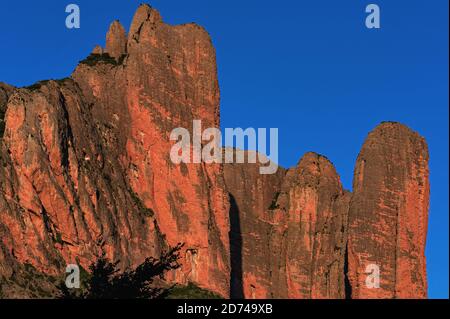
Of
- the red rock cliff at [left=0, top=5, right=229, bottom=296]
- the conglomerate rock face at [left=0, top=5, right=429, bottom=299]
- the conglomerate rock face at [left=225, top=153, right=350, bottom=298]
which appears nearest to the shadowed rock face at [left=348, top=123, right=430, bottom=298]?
the conglomerate rock face at [left=0, top=5, right=429, bottom=299]

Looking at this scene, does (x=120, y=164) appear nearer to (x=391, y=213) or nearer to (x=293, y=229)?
(x=293, y=229)

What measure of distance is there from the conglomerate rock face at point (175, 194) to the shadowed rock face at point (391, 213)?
199 millimetres

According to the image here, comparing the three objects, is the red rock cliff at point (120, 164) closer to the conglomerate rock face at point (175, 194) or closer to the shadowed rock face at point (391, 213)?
the conglomerate rock face at point (175, 194)

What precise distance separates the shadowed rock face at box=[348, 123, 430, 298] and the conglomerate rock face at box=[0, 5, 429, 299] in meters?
0.20

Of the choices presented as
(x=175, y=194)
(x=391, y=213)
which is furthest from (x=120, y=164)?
(x=391, y=213)

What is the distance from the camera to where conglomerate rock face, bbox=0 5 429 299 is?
118375 mm

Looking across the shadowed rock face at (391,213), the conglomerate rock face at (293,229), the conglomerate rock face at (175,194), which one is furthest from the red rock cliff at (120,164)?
the shadowed rock face at (391,213)

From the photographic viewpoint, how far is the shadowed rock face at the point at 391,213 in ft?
528

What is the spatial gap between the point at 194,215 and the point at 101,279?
7227 cm

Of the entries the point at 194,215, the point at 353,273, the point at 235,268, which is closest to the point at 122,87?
the point at 194,215

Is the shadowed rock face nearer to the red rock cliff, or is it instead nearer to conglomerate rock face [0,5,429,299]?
conglomerate rock face [0,5,429,299]

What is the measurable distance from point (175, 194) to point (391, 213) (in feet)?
128

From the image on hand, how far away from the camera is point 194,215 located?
457ft
